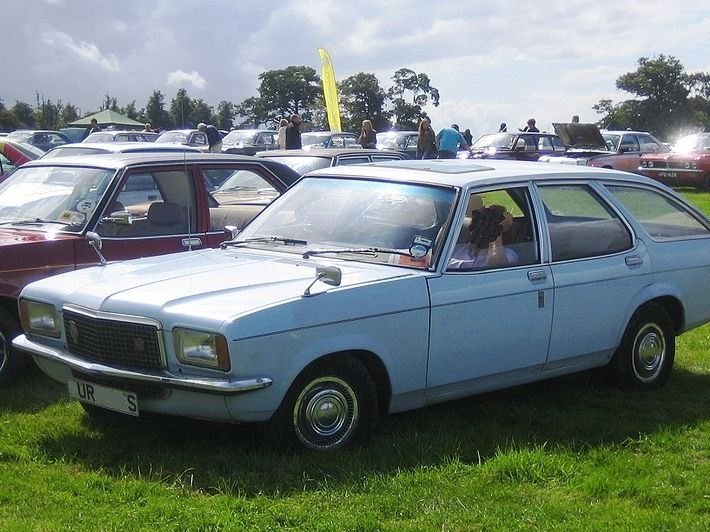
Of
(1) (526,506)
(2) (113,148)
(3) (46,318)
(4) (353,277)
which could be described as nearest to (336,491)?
(1) (526,506)

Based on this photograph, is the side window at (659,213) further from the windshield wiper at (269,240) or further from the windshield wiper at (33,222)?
the windshield wiper at (33,222)

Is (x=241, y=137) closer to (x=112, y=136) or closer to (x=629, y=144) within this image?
(x=112, y=136)

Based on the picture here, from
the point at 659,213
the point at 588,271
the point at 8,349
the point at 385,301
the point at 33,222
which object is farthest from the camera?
the point at 33,222

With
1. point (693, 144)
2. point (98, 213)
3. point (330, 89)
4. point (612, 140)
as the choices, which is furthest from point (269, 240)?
point (330, 89)

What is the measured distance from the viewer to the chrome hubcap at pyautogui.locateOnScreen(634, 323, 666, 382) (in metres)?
6.60

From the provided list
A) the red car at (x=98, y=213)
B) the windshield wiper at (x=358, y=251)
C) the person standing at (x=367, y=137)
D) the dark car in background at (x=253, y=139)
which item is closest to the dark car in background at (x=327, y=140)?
the dark car in background at (x=253, y=139)

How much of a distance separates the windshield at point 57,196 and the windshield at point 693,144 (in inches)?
822

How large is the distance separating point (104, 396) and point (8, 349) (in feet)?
6.06

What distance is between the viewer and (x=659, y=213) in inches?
277

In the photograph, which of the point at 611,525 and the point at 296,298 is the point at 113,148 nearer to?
the point at 296,298

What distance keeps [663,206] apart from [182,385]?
3.88 m

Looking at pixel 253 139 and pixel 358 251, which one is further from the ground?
pixel 358 251

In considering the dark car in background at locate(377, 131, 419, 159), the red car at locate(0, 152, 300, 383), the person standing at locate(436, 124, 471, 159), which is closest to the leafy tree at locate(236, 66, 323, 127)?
the dark car in background at locate(377, 131, 419, 159)

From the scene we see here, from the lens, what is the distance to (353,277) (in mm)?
5215
